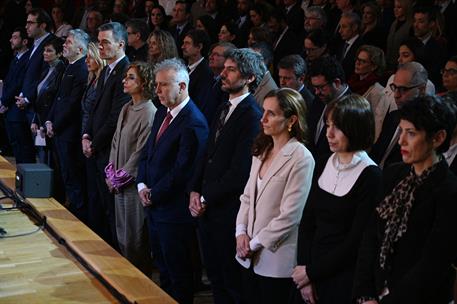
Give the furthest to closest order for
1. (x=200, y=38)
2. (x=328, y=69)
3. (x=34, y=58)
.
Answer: (x=34, y=58), (x=200, y=38), (x=328, y=69)

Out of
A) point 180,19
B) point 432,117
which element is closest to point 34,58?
point 180,19

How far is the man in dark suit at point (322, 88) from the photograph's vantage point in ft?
14.2

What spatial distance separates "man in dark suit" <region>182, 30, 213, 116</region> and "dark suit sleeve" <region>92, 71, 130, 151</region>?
58 centimetres

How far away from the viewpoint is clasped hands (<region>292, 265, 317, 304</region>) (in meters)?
3.17

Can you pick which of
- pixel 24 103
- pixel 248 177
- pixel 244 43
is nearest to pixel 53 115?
pixel 24 103

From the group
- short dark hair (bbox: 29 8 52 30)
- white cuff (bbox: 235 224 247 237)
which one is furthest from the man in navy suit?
short dark hair (bbox: 29 8 52 30)

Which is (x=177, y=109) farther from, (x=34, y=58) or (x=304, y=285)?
(x=34, y=58)

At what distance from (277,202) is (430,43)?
260cm

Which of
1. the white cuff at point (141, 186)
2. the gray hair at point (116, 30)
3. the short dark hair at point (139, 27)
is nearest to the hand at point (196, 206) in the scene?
the white cuff at point (141, 186)

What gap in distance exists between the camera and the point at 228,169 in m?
4.02

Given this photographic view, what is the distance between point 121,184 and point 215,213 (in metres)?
0.91

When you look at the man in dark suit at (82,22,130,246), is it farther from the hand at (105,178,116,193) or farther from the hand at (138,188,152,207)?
the hand at (138,188,152,207)

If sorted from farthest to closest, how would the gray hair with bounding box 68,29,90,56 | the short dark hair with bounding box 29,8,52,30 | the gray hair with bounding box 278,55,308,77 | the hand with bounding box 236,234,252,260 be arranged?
the short dark hair with bounding box 29,8,52,30
the gray hair with bounding box 68,29,90,56
the gray hair with bounding box 278,55,308,77
the hand with bounding box 236,234,252,260

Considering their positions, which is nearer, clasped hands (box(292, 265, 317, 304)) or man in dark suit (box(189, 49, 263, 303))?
clasped hands (box(292, 265, 317, 304))
